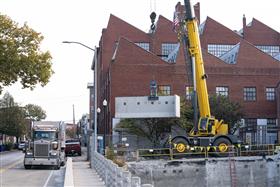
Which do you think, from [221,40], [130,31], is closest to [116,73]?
[130,31]

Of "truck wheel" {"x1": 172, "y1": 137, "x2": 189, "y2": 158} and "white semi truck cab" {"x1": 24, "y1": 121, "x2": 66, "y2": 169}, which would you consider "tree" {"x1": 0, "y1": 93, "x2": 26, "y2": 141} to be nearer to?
"white semi truck cab" {"x1": 24, "y1": 121, "x2": 66, "y2": 169}

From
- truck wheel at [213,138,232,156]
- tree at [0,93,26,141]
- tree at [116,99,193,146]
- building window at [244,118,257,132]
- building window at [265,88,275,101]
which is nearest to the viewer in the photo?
truck wheel at [213,138,232,156]

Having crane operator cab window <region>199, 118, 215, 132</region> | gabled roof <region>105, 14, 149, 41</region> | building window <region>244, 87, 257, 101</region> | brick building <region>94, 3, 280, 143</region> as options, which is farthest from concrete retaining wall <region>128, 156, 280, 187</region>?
gabled roof <region>105, 14, 149, 41</region>

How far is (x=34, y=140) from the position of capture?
3481 centimetres

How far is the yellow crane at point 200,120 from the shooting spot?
3712cm

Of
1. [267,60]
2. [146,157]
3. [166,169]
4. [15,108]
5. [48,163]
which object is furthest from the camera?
[15,108]

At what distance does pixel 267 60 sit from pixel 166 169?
3452 centimetres

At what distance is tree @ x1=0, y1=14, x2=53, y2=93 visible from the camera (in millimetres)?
37000

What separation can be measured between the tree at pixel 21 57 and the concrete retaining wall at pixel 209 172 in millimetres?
9978

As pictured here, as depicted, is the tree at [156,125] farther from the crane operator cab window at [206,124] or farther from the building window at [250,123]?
the crane operator cab window at [206,124]

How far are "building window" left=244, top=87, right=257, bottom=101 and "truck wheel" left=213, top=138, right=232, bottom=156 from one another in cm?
2872

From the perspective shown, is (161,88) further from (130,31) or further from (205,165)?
(205,165)

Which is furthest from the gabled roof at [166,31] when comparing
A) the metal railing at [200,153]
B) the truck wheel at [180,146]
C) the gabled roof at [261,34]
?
the truck wheel at [180,146]

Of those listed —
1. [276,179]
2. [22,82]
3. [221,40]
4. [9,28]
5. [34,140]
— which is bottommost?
[276,179]
